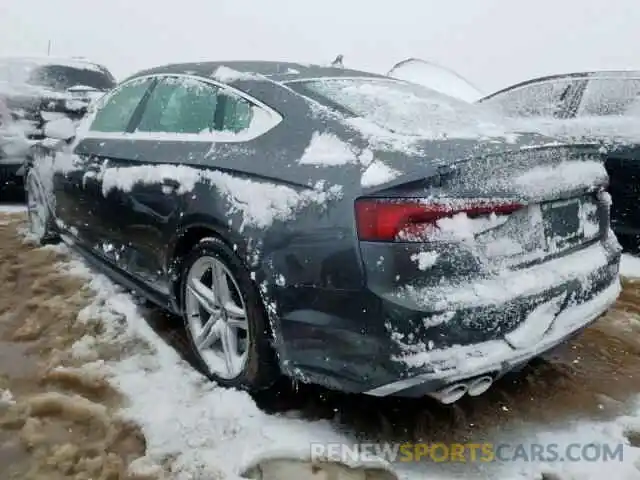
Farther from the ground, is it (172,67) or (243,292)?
(172,67)

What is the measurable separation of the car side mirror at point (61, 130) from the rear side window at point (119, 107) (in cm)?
20

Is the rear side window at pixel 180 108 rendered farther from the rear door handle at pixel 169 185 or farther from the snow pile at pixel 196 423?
the snow pile at pixel 196 423

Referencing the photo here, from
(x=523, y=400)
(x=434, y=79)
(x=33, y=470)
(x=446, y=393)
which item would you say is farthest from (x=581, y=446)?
(x=434, y=79)

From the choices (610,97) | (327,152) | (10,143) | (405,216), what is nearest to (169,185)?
(327,152)

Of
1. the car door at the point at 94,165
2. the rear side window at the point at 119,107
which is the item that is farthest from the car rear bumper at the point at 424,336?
the rear side window at the point at 119,107

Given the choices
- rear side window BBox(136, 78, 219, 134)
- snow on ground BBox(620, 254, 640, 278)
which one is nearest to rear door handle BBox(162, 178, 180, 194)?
rear side window BBox(136, 78, 219, 134)

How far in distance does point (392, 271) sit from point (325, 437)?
2.80ft

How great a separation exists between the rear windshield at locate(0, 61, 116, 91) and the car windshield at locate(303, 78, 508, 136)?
15.9 feet

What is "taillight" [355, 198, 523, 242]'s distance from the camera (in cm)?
209

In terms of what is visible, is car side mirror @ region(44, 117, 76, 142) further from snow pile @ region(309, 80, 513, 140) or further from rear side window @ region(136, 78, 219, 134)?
snow pile @ region(309, 80, 513, 140)

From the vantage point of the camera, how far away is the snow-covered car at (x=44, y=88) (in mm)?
6234

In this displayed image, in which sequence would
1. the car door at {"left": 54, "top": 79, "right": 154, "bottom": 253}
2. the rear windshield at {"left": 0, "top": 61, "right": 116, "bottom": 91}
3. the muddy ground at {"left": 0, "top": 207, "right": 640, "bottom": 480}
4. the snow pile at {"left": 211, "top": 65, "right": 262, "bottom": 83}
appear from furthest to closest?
the rear windshield at {"left": 0, "top": 61, "right": 116, "bottom": 91}, the car door at {"left": 54, "top": 79, "right": 154, "bottom": 253}, the snow pile at {"left": 211, "top": 65, "right": 262, "bottom": 83}, the muddy ground at {"left": 0, "top": 207, "right": 640, "bottom": 480}

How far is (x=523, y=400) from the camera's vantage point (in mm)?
2818

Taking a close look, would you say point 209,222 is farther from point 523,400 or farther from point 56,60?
point 56,60
